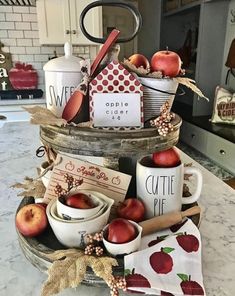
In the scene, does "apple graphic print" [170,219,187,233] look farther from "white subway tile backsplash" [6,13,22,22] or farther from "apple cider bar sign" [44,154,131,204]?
"white subway tile backsplash" [6,13,22,22]

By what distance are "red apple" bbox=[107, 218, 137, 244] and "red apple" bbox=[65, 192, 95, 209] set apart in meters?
0.06

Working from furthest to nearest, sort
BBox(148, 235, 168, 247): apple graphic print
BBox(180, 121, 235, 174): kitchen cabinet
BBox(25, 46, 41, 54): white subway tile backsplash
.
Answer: BBox(25, 46, 41, 54): white subway tile backsplash
BBox(180, 121, 235, 174): kitchen cabinet
BBox(148, 235, 168, 247): apple graphic print

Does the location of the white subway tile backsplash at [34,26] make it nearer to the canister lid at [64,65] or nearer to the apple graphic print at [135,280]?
the canister lid at [64,65]

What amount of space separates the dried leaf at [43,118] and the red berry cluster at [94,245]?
A: 0.79 ft

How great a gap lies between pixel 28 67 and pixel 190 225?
3215 mm

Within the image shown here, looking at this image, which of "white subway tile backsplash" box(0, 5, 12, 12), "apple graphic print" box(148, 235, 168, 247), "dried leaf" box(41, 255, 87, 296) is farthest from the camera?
"white subway tile backsplash" box(0, 5, 12, 12)

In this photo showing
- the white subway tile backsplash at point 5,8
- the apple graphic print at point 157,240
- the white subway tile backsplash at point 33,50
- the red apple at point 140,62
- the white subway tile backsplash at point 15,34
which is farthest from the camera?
the white subway tile backsplash at point 33,50

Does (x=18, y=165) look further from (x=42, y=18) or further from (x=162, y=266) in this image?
(x=42, y=18)

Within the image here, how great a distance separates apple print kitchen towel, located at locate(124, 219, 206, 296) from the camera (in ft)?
1.61

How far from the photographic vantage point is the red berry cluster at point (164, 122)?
0.62m

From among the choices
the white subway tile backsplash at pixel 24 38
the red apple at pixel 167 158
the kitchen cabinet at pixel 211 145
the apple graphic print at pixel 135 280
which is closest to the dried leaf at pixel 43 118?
the red apple at pixel 167 158

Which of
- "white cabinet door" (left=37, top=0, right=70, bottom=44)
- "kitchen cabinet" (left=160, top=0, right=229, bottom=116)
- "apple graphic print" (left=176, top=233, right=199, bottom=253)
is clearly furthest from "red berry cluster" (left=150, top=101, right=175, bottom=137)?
"white cabinet door" (left=37, top=0, right=70, bottom=44)

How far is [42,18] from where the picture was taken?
9.86 feet

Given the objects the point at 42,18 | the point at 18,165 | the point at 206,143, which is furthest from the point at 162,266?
the point at 42,18
